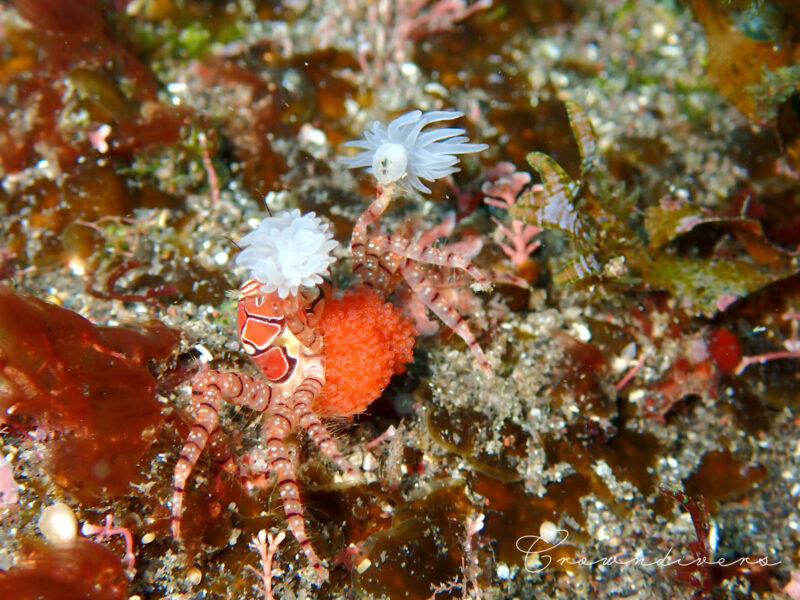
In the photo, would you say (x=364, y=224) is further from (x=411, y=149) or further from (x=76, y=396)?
(x=76, y=396)

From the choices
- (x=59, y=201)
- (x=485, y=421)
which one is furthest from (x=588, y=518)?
(x=59, y=201)

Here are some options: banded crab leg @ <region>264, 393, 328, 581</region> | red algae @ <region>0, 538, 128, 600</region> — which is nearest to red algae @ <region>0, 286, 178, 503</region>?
red algae @ <region>0, 538, 128, 600</region>

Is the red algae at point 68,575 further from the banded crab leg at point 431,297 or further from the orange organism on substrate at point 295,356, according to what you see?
the banded crab leg at point 431,297

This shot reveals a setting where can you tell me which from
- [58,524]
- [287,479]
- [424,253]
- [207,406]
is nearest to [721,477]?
[424,253]

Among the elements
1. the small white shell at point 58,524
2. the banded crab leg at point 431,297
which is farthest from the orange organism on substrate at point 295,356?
the small white shell at point 58,524

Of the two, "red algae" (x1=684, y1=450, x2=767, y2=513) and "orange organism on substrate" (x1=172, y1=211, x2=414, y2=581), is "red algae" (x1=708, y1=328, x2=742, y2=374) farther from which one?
"orange organism on substrate" (x1=172, y1=211, x2=414, y2=581)

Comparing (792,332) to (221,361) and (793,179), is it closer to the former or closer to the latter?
(793,179)
